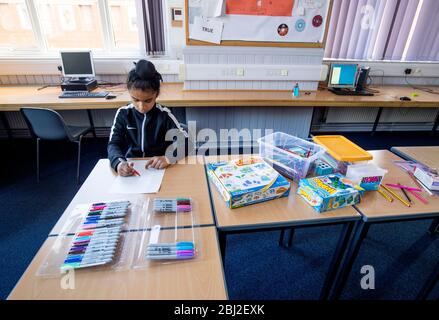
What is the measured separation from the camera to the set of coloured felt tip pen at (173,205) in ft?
3.25

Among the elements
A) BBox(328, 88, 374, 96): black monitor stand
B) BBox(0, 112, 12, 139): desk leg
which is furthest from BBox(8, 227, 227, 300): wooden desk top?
BBox(0, 112, 12, 139): desk leg

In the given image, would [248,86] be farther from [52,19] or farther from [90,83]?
[52,19]

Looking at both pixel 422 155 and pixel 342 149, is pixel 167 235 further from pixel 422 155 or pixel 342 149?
pixel 422 155

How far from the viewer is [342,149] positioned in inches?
50.7

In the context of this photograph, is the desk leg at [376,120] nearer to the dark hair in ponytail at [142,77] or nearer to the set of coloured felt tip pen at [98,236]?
the dark hair in ponytail at [142,77]

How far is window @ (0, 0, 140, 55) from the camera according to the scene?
9.41 feet

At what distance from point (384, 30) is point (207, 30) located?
7.60ft

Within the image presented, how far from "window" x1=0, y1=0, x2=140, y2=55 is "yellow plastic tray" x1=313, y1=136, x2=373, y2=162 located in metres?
2.61

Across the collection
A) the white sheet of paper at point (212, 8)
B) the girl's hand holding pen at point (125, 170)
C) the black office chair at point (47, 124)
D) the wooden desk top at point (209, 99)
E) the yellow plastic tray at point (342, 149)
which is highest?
the white sheet of paper at point (212, 8)

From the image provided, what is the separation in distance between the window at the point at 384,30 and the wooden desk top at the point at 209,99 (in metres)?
0.70

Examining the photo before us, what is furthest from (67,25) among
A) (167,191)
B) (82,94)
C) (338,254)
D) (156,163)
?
(338,254)

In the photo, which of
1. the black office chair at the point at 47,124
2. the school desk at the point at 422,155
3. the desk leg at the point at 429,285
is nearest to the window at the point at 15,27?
the black office chair at the point at 47,124

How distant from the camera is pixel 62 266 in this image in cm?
75

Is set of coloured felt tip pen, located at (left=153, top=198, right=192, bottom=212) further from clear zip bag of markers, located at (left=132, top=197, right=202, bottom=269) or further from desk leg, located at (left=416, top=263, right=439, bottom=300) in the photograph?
desk leg, located at (left=416, top=263, right=439, bottom=300)
